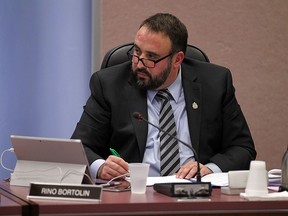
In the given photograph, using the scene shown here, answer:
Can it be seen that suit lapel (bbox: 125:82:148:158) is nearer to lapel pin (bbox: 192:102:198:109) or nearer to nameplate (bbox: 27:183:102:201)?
lapel pin (bbox: 192:102:198:109)

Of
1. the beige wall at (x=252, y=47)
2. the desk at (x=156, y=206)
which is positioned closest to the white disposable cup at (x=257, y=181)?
the desk at (x=156, y=206)

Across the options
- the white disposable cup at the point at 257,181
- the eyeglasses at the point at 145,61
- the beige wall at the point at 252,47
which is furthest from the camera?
the beige wall at the point at 252,47

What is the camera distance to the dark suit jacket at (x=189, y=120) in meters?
3.08

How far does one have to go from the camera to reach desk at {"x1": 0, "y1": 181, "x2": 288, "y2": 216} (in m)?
1.87

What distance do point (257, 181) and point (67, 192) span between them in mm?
636

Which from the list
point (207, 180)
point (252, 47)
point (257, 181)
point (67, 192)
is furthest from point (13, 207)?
point (252, 47)

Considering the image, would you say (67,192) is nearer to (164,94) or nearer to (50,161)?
(50,161)

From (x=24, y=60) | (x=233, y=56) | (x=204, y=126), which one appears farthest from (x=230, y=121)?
(x=24, y=60)

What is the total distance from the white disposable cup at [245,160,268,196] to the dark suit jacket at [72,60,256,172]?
0.79 m

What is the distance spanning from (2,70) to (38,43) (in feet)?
0.89

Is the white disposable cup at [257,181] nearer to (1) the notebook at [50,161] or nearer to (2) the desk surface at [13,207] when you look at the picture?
(1) the notebook at [50,161]

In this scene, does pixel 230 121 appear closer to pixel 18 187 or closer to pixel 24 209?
pixel 18 187

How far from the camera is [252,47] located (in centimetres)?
429

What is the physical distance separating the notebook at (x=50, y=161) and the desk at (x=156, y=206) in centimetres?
17
